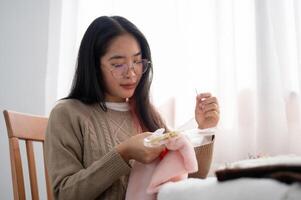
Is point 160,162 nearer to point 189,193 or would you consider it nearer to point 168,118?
point 189,193

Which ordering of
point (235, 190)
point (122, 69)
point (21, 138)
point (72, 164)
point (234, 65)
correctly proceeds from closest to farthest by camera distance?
1. point (235, 190)
2. point (72, 164)
3. point (122, 69)
4. point (21, 138)
5. point (234, 65)

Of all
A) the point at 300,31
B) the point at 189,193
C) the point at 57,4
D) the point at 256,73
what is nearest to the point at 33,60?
the point at 57,4

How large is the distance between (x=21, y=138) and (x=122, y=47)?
427mm

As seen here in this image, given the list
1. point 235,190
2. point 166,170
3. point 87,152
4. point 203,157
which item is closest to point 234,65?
point 203,157

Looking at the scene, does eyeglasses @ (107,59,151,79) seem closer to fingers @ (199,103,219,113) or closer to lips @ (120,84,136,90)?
lips @ (120,84,136,90)

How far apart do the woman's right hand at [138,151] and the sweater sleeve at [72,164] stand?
0.05ft

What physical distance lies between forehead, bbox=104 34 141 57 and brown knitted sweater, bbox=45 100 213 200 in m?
0.17

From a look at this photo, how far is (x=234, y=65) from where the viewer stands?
148 centimetres

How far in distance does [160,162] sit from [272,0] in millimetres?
962

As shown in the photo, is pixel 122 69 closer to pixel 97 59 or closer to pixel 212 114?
pixel 97 59

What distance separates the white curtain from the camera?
1.39m

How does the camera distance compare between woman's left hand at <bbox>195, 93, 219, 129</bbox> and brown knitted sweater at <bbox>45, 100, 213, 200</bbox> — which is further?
woman's left hand at <bbox>195, 93, 219, 129</bbox>

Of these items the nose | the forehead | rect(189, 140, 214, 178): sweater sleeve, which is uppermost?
the forehead

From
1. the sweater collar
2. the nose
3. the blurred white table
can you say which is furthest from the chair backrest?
the blurred white table
